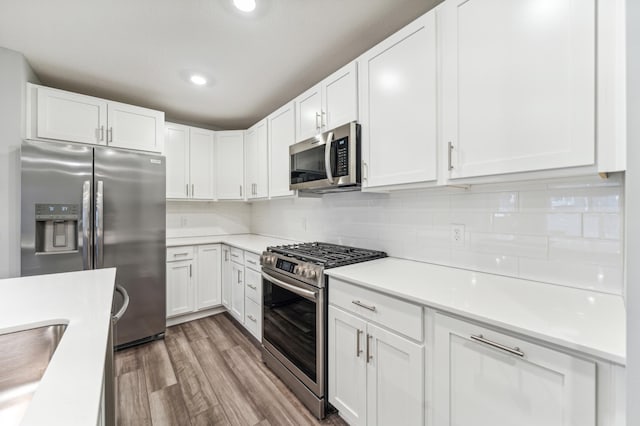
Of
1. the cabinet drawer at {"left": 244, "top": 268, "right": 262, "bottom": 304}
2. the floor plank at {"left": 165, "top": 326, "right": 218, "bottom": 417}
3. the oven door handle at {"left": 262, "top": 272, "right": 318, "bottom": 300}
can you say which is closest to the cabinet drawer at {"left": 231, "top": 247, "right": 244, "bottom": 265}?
the cabinet drawer at {"left": 244, "top": 268, "right": 262, "bottom": 304}

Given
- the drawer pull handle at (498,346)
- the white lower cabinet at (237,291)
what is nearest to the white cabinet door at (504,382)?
the drawer pull handle at (498,346)

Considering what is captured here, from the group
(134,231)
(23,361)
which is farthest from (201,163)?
(23,361)

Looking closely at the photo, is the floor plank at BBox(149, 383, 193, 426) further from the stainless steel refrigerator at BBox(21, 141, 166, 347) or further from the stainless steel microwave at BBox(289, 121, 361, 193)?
the stainless steel microwave at BBox(289, 121, 361, 193)

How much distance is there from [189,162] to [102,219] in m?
1.23

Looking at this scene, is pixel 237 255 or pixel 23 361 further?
pixel 237 255

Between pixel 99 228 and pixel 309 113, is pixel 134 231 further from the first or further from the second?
pixel 309 113

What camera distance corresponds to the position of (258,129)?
→ 303 cm

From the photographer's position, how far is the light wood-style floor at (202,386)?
1651 millimetres

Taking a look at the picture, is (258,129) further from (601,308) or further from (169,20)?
(601,308)

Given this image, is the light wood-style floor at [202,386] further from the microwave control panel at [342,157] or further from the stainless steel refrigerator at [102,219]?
the microwave control panel at [342,157]

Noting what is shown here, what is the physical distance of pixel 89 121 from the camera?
8.13 feet

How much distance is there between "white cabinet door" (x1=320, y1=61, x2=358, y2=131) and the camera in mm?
1800

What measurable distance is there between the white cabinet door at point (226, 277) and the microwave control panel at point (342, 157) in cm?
189

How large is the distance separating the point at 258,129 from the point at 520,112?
99.4 inches
